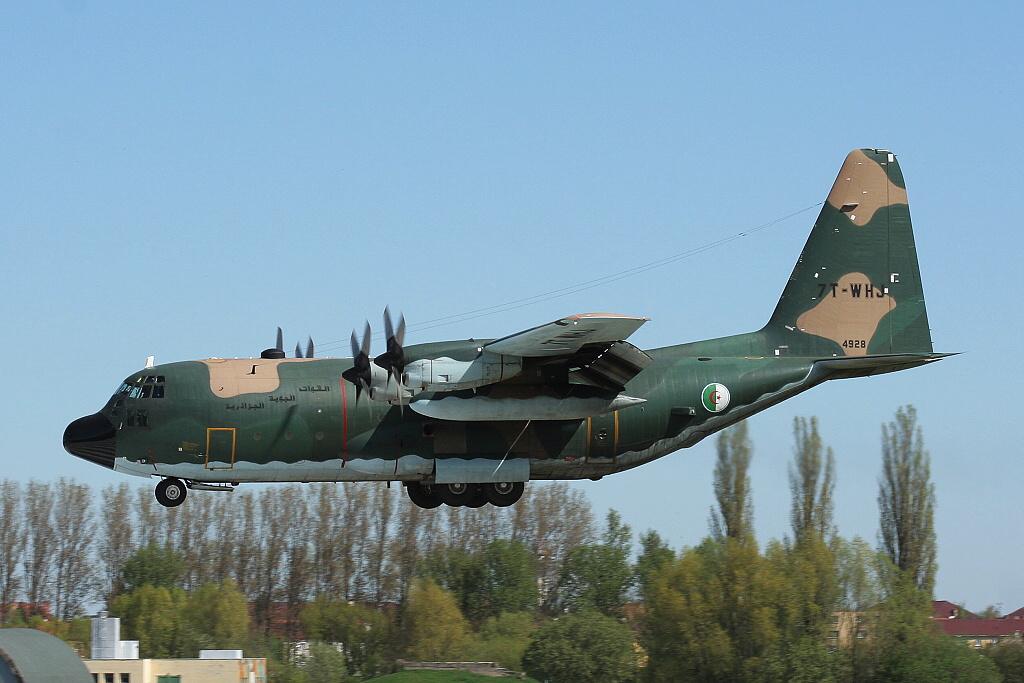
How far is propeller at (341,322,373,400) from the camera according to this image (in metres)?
25.9

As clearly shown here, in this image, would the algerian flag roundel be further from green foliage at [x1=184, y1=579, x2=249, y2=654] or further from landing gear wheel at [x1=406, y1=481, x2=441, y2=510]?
green foliage at [x1=184, y1=579, x2=249, y2=654]

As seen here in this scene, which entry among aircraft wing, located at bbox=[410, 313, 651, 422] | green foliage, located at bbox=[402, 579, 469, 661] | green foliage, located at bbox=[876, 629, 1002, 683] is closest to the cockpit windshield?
aircraft wing, located at bbox=[410, 313, 651, 422]

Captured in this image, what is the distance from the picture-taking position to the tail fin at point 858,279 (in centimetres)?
3084

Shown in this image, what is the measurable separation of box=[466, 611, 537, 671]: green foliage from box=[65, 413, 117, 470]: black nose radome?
34.1 meters

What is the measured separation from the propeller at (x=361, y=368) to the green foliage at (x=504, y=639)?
3449 cm

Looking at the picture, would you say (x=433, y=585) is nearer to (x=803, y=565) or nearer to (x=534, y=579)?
(x=534, y=579)

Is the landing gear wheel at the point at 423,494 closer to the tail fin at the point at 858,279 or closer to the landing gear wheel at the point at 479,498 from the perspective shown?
the landing gear wheel at the point at 479,498

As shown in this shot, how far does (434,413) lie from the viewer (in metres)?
26.7

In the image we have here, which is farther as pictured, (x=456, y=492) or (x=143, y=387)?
(x=456, y=492)

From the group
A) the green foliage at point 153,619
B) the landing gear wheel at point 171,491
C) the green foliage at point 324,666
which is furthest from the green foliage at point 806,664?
the landing gear wheel at point 171,491

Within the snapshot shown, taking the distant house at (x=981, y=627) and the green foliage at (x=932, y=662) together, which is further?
the distant house at (x=981, y=627)

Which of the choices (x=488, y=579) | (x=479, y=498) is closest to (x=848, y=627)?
(x=488, y=579)

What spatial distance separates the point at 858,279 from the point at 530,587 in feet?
128

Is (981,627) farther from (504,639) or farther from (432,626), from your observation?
(432,626)
